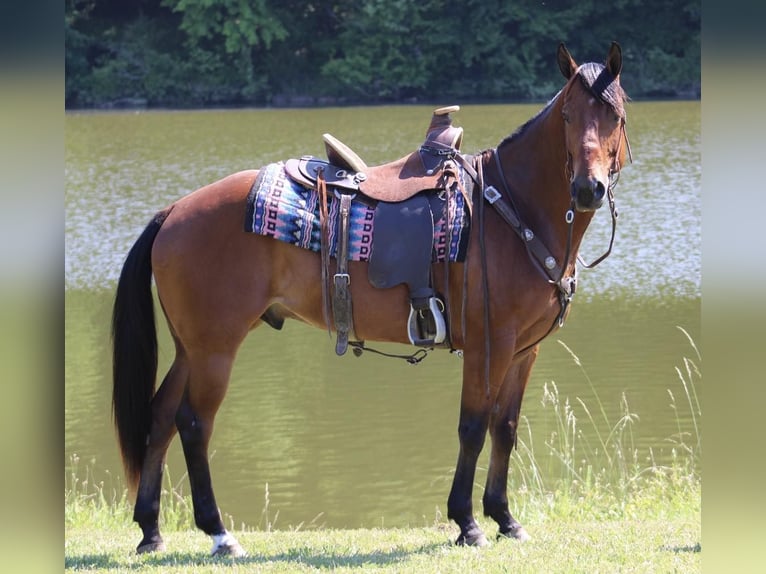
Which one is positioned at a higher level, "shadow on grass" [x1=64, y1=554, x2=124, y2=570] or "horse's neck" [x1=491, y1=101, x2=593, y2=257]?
"horse's neck" [x1=491, y1=101, x2=593, y2=257]

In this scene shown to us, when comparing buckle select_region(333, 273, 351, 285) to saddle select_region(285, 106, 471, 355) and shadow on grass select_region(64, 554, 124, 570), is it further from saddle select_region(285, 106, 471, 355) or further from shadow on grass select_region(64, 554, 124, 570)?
shadow on grass select_region(64, 554, 124, 570)

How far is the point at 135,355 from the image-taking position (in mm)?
4793

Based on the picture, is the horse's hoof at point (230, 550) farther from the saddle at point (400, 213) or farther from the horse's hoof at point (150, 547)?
the saddle at point (400, 213)

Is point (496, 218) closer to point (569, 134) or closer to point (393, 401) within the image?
point (569, 134)

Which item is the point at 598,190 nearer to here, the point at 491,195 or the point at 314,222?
the point at 491,195

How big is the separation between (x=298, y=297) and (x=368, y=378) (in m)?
5.73

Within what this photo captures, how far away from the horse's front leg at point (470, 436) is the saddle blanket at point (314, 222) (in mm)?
482

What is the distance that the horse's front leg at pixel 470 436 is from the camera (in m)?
4.54

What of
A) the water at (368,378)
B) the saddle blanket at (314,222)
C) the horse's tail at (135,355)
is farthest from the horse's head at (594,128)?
the water at (368,378)

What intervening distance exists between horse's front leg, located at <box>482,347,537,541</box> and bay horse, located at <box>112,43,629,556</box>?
9 cm

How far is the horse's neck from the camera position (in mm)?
4524

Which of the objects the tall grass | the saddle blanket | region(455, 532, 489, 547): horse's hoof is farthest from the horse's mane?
region(455, 532, 489, 547): horse's hoof

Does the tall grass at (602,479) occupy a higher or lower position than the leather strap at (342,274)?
lower
